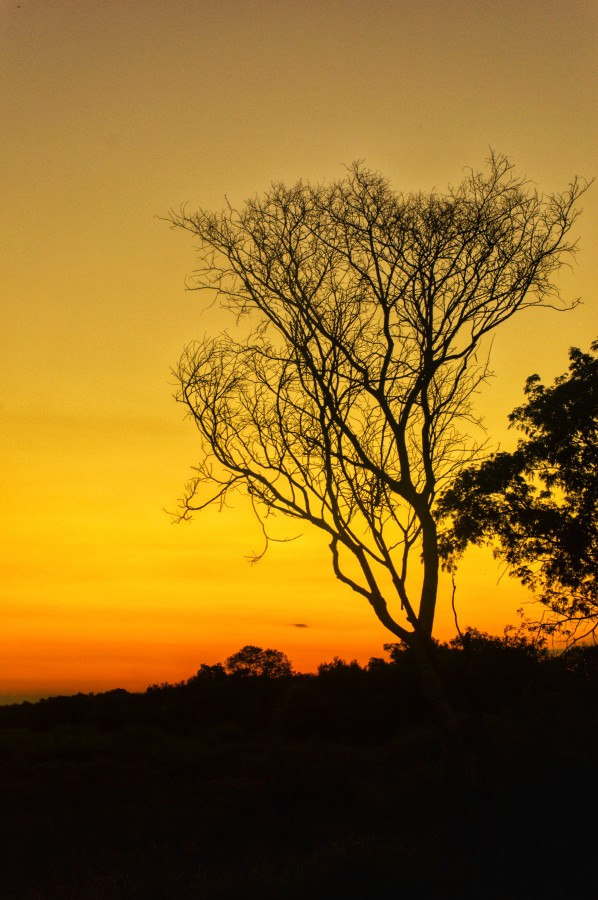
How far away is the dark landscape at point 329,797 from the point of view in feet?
36.7

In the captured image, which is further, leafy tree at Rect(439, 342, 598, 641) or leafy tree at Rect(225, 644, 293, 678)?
leafy tree at Rect(225, 644, 293, 678)

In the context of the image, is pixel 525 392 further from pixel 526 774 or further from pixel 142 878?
pixel 142 878

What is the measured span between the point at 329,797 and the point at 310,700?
53.1 ft

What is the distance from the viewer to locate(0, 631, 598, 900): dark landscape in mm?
11195

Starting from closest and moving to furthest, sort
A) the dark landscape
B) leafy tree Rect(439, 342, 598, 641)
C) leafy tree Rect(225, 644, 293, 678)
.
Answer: the dark landscape → leafy tree Rect(439, 342, 598, 641) → leafy tree Rect(225, 644, 293, 678)

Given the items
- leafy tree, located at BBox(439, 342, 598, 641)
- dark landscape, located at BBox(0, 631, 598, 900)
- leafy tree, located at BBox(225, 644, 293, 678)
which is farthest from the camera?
leafy tree, located at BBox(225, 644, 293, 678)

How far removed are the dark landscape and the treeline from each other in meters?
0.13

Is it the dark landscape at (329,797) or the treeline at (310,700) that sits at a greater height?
the treeline at (310,700)

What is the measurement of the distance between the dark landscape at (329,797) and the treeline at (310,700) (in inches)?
4.9

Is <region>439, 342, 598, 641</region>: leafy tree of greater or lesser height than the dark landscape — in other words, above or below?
above

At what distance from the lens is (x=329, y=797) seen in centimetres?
2069

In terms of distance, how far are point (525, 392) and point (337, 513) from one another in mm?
12274

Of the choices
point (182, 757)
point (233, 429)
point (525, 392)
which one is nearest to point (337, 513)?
point (233, 429)

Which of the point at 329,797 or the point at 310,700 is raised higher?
the point at 310,700
